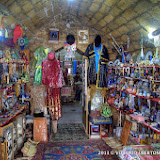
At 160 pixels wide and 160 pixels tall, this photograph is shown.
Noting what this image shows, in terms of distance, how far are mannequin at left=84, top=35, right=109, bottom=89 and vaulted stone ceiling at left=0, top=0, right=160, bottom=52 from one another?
504 mm

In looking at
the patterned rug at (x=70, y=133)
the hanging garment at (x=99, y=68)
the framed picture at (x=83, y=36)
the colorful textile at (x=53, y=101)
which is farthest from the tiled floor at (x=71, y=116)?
the framed picture at (x=83, y=36)

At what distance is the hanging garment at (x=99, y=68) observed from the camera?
187 inches

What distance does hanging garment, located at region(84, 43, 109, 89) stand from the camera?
4.75 metres

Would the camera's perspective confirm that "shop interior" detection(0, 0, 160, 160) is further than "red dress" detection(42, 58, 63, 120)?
No

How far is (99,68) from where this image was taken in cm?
477

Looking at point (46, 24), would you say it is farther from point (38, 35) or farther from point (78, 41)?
point (78, 41)

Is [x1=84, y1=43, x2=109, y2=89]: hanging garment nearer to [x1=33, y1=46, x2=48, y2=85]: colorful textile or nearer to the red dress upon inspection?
the red dress

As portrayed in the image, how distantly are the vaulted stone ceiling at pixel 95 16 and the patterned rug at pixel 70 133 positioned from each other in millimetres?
2909

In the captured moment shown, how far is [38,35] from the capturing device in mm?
5000

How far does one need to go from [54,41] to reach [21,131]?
2676 millimetres

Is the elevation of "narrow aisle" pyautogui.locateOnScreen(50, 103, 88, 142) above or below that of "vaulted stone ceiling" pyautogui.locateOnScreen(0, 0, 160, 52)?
below

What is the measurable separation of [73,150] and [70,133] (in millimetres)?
1101

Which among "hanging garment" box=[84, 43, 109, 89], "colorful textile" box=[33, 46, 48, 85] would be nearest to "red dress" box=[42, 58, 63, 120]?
"colorful textile" box=[33, 46, 48, 85]

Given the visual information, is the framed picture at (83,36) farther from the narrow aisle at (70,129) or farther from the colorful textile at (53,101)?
the narrow aisle at (70,129)
